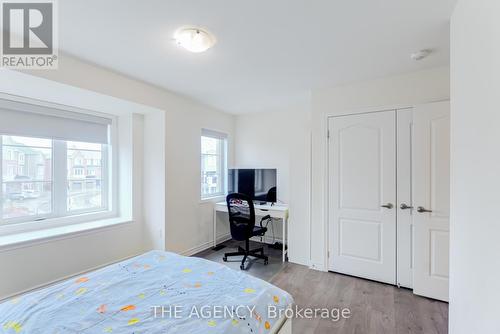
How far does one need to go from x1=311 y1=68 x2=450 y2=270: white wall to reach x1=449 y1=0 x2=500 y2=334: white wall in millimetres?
1040

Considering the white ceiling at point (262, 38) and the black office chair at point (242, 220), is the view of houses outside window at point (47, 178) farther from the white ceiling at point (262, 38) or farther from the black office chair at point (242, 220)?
the black office chair at point (242, 220)

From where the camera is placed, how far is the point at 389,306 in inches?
88.9

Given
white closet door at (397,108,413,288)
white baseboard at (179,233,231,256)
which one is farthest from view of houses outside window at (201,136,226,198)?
white closet door at (397,108,413,288)

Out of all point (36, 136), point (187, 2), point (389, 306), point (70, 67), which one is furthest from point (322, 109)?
point (36, 136)

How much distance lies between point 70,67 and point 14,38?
0.39 metres

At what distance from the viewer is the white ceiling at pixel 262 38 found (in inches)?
61.0

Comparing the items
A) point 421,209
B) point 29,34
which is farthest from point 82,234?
point 421,209

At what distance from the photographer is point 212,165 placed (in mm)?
4375

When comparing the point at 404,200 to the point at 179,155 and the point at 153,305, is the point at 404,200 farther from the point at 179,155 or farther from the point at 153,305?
the point at 179,155

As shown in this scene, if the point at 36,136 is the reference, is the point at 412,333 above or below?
below

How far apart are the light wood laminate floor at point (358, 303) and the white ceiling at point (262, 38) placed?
7.83 feet

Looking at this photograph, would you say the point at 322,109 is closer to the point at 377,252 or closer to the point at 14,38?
the point at 377,252

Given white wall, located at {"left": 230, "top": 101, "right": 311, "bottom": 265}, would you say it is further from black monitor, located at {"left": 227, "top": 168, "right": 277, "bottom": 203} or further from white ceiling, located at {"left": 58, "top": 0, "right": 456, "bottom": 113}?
white ceiling, located at {"left": 58, "top": 0, "right": 456, "bottom": 113}

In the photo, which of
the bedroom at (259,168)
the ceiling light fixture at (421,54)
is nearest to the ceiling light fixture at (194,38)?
the bedroom at (259,168)
